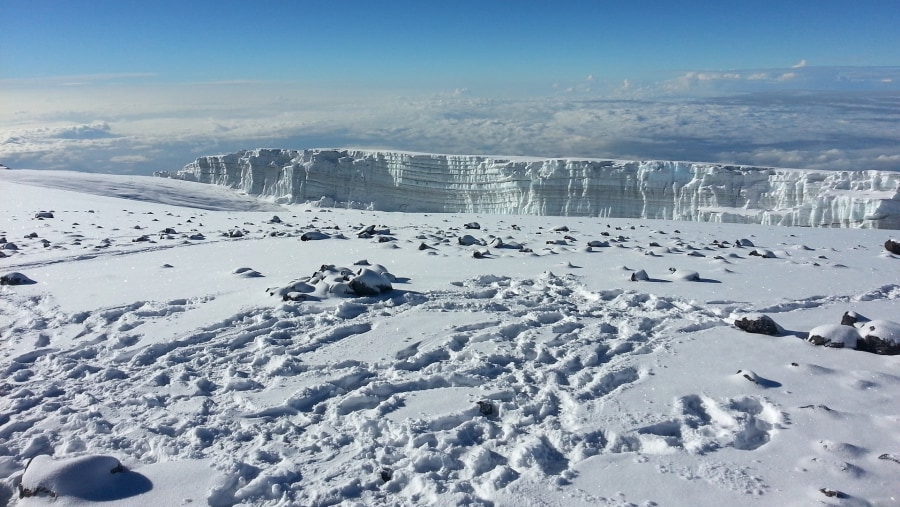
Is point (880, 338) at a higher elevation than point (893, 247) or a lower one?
higher

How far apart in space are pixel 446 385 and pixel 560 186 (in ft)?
84.4

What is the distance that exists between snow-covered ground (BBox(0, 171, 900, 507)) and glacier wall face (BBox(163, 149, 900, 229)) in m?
16.0

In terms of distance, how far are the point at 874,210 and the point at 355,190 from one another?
2553 centimetres

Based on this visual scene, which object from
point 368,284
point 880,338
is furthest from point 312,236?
point 880,338

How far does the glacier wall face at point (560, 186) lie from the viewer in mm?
23734

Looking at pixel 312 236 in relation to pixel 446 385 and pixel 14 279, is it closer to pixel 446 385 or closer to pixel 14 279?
pixel 14 279

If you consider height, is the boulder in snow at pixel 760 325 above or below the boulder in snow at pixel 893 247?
above

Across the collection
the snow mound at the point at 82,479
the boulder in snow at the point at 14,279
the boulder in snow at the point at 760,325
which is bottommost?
the snow mound at the point at 82,479

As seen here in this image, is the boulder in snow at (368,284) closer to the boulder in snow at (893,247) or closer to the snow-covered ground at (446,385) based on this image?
the snow-covered ground at (446,385)

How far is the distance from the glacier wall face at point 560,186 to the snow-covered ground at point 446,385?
52.3ft

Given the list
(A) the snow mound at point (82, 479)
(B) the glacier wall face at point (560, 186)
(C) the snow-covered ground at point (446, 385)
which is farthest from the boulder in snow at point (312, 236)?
(B) the glacier wall face at point (560, 186)

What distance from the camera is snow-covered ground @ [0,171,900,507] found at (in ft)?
11.9

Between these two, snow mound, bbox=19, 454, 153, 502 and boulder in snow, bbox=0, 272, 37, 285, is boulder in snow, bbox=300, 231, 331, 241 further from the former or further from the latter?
snow mound, bbox=19, 454, 153, 502

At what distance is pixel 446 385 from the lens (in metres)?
5.09
